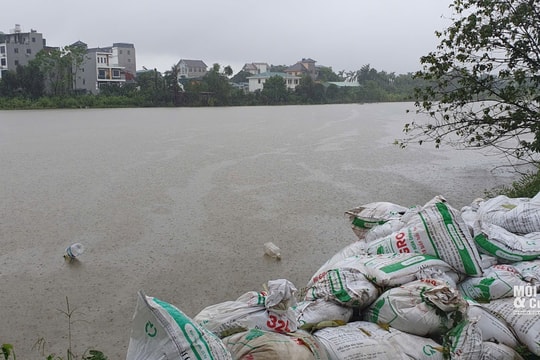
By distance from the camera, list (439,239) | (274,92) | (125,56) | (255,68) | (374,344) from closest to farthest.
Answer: (374,344) < (439,239) < (274,92) < (125,56) < (255,68)

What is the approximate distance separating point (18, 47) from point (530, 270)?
37.4 meters

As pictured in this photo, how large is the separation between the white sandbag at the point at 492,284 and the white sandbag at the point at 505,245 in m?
0.10

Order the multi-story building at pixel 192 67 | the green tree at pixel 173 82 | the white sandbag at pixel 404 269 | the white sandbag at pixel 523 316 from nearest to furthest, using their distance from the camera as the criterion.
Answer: the white sandbag at pixel 523 316
the white sandbag at pixel 404 269
the green tree at pixel 173 82
the multi-story building at pixel 192 67

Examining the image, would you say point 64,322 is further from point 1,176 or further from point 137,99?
point 137,99

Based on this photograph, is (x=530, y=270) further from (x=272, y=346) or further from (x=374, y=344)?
(x=272, y=346)

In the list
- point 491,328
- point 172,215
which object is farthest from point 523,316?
point 172,215

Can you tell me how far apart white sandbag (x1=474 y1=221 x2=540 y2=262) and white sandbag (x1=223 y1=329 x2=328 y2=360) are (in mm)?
942

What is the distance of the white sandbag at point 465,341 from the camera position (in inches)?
57.1

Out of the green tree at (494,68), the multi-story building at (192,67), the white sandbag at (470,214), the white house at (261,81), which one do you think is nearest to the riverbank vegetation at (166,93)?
the white house at (261,81)

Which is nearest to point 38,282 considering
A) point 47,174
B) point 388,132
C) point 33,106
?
point 47,174

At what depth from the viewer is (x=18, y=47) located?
110 feet

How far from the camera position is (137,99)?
27609 mm

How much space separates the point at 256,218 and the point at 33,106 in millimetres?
23583

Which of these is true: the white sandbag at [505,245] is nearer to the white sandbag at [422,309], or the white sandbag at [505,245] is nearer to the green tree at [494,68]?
the white sandbag at [422,309]
